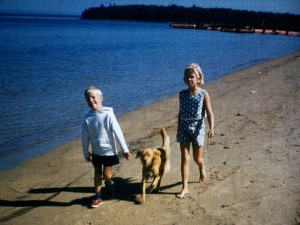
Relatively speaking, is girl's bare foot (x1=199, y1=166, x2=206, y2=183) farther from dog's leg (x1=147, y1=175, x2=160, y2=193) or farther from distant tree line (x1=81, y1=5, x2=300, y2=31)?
distant tree line (x1=81, y1=5, x2=300, y2=31)

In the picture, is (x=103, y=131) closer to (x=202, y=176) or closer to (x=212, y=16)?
(x=202, y=176)

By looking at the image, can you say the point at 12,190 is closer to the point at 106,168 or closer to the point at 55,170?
the point at 55,170

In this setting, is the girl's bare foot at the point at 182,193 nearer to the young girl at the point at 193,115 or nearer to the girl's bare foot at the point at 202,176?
the young girl at the point at 193,115

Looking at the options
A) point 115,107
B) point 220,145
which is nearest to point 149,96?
point 115,107

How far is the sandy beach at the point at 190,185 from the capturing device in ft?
12.0

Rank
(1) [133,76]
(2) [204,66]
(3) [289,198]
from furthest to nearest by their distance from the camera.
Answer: (2) [204,66] < (1) [133,76] < (3) [289,198]

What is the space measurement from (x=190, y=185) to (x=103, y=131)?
164cm

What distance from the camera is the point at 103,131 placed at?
378 cm

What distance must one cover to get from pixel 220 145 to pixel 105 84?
9545 mm

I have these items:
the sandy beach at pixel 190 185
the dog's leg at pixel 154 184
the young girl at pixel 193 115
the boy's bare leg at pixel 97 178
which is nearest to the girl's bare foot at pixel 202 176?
the sandy beach at pixel 190 185

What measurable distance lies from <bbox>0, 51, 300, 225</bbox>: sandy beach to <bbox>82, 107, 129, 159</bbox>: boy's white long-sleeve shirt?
813mm

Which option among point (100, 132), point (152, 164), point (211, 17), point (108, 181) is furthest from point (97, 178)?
point (211, 17)

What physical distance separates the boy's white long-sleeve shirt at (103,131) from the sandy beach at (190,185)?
813 millimetres

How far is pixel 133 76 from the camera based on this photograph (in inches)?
658
